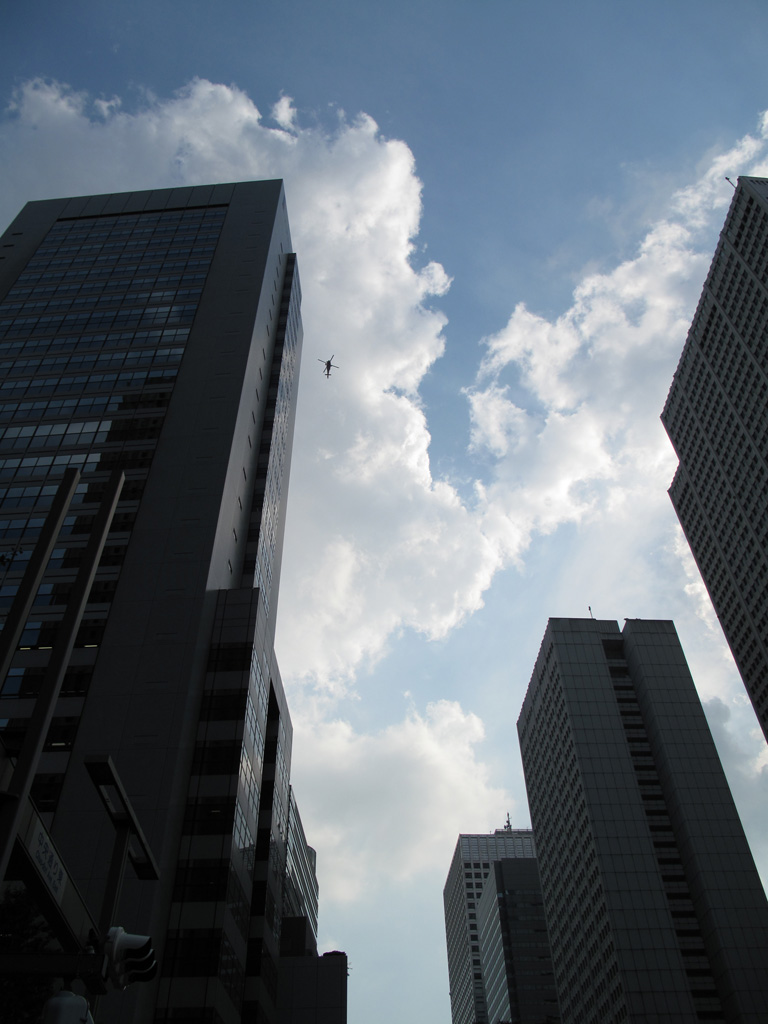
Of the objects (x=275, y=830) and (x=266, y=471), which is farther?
(x=266, y=471)

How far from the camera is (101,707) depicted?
58469 millimetres

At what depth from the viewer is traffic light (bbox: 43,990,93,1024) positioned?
1206 centimetres

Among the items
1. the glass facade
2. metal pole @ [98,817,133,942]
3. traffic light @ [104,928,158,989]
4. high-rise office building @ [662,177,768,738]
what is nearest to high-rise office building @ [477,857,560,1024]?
high-rise office building @ [662,177,768,738]

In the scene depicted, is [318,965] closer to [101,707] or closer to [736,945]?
[101,707]

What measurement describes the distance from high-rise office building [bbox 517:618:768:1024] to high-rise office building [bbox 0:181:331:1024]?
55.4 meters

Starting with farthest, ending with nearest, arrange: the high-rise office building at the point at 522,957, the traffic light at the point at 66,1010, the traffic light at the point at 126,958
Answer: the high-rise office building at the point at 522,957 < the traffic light at the point at 126,958 < the traffic light at the point at 66,1010

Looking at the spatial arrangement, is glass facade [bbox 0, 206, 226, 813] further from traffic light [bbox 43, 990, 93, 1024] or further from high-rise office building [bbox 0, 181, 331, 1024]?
traffic light [bbox 43, 990, 93, 1024]

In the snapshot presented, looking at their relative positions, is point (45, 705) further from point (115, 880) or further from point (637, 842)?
point (637, 842)

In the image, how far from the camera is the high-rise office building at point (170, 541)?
5278 centimetres

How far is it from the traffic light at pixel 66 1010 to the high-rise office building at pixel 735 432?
128 metres

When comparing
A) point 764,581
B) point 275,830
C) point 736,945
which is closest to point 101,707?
point 275,830

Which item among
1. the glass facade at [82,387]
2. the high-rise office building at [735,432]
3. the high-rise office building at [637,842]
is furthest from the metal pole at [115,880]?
the high-rise office building at [637,842]

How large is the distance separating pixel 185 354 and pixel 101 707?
45.9m

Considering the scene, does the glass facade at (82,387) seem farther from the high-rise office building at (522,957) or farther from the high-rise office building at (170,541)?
the high-rise office building at (522,957)
